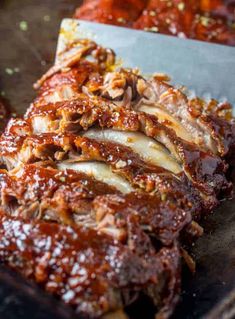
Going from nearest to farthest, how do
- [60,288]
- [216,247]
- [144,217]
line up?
[60,288]
[144,217]
[216,247]

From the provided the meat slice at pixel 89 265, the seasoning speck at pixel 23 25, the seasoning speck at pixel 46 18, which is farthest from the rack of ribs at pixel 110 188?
the seasoning speck at pixel 46 18

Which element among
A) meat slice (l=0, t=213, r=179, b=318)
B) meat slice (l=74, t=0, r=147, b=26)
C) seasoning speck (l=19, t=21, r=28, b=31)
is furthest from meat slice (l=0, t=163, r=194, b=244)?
seasoning speck (l=19, t=21, r=28, b=31)

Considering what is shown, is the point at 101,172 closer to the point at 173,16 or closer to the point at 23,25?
the point at 173,16

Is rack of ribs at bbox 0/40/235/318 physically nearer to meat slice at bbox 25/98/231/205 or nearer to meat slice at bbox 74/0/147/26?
meat slice at bbox 25/98/231/205

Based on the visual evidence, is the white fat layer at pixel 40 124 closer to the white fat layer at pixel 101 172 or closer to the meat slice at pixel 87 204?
the white fat layer at pixel 101 172

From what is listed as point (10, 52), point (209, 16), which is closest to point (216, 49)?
point (209, 16)

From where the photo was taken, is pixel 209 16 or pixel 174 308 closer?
pixel 174 308

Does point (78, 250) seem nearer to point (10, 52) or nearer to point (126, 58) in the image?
point (126, 58)
